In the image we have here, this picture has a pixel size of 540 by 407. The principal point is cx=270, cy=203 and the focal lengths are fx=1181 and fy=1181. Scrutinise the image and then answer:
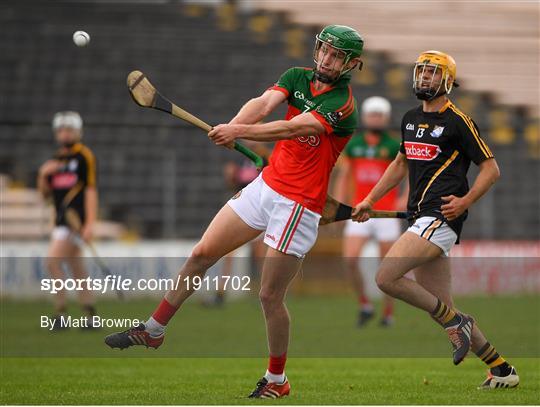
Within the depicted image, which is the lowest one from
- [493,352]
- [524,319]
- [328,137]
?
[524,319]

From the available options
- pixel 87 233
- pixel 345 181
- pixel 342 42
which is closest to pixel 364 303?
pixel 345 181

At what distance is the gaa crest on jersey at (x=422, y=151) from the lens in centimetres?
717

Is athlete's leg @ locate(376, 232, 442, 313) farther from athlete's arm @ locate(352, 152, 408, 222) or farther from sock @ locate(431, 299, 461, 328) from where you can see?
athlete's arm @ locate(352, 152, 408, 222)

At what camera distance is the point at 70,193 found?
1273 cm

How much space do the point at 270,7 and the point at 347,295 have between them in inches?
384

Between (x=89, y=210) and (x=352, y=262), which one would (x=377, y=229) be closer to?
(x=352, y=262)

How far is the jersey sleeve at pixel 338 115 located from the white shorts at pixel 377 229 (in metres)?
6.18

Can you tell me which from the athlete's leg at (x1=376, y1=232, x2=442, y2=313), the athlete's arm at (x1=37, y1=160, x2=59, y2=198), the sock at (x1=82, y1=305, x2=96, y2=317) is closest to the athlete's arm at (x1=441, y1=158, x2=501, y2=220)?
the athlete's leg at (x1=376, y1=232, x2=442, y2=313)

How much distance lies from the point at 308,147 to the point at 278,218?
1.48 feet

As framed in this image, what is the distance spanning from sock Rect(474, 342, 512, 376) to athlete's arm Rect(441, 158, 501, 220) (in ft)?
2.73

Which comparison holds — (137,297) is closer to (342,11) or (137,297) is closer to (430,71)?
(430,71)

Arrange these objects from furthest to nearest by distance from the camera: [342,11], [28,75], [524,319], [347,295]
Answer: [342,11]
[28,75]
[347,295]
[524,319]

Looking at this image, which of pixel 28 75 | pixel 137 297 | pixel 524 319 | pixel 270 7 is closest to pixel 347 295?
pixel 137 297

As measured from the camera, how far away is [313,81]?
6949mm
